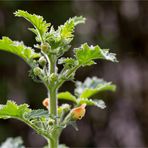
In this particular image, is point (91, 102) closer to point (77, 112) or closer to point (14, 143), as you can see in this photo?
point (77, 112)

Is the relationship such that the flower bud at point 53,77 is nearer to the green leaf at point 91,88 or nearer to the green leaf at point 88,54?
the green leaf at point 88,54

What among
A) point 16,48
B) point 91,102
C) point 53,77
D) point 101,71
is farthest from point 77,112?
point 101,71

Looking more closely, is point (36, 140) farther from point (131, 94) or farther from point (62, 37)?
point (62, 37)

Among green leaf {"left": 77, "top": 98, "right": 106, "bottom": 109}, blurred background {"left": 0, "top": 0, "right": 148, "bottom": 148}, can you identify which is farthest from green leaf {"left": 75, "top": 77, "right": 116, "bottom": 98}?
blurred background {"left": 0, "top": 0, "right": 148, "bottom": 148}

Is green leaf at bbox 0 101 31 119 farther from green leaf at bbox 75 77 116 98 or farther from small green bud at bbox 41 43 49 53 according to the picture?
green leaf at bbox 75 77 116 98

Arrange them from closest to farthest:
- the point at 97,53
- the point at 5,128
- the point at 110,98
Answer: the point at 97,53, the point at 5,128, the point at 110,98

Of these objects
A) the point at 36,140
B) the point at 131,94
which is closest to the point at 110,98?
the point at 131,94

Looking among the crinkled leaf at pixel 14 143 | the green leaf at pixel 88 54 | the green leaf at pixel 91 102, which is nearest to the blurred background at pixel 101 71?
the crinkled leaf at pixel 14 143
